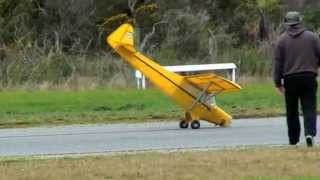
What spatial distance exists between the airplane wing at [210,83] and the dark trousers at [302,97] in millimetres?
4770

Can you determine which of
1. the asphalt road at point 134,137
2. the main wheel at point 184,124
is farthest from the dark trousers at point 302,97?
the main wheel at point 184,124

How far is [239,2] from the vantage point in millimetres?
44031

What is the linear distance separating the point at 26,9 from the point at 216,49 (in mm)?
13773

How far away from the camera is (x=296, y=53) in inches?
413

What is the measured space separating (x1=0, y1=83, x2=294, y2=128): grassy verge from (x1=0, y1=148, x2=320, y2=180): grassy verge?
8.37 metres

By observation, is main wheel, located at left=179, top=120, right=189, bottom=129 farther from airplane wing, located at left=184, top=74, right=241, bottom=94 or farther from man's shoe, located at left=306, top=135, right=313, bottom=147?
man's shoe, located at left=306, top=135, right=313, bottom=147

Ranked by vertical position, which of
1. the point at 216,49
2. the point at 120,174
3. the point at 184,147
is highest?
the point at 120,174

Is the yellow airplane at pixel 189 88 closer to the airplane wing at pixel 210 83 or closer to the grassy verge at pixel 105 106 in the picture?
the airplane wing at pixel 210 83

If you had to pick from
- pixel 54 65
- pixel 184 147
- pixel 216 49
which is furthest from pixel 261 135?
pixel 216 49

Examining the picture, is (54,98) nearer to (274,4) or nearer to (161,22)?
(161,22)

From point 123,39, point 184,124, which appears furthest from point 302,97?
point 123,39

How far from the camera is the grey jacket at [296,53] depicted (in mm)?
10492

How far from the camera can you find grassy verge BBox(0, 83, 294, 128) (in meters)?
18.7

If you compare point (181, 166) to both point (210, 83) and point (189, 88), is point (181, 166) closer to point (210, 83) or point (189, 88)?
point (210, 83)
